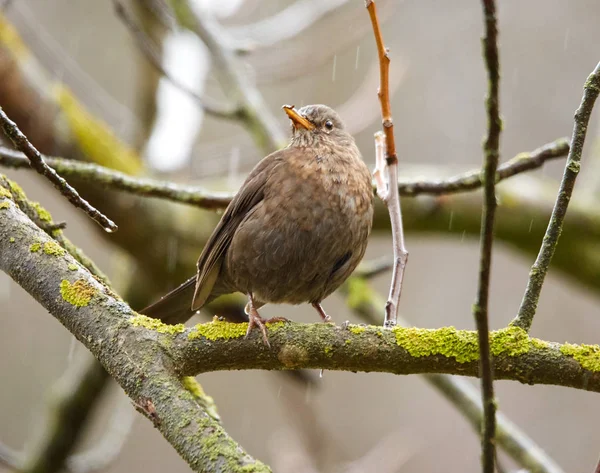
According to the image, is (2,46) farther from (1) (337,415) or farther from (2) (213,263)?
(1) (337,415)

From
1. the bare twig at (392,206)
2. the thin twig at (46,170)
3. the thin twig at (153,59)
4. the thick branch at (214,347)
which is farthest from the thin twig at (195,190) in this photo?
the thin twig at (153,59)

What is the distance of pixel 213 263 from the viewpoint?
3305 mm

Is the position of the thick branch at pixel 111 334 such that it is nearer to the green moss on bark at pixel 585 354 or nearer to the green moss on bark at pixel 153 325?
the green moss on bark at pixel 153 325

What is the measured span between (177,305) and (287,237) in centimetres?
62

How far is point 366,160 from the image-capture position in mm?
9555

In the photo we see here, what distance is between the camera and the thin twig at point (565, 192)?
1984mm

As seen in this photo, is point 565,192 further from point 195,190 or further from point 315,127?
point 315,127

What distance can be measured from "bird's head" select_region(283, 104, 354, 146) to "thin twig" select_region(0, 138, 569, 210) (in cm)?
53

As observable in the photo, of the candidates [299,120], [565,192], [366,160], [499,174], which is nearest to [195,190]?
[299,120]

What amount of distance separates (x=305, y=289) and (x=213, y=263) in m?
0.45

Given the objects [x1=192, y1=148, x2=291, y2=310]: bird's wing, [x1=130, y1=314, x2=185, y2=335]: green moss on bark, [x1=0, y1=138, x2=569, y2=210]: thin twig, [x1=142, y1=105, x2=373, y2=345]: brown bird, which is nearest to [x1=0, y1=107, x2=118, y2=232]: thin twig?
[x1=130, y1=314, x2=185, y2=335]: green moss on bark

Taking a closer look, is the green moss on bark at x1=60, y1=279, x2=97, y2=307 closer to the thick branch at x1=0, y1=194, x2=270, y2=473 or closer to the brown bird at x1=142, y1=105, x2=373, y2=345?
the thick branch at x1=0, y1=194, x2=270, y2=473

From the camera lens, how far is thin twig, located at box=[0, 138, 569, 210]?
9.78 ft

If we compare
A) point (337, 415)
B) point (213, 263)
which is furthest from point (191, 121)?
point (337, 415)
